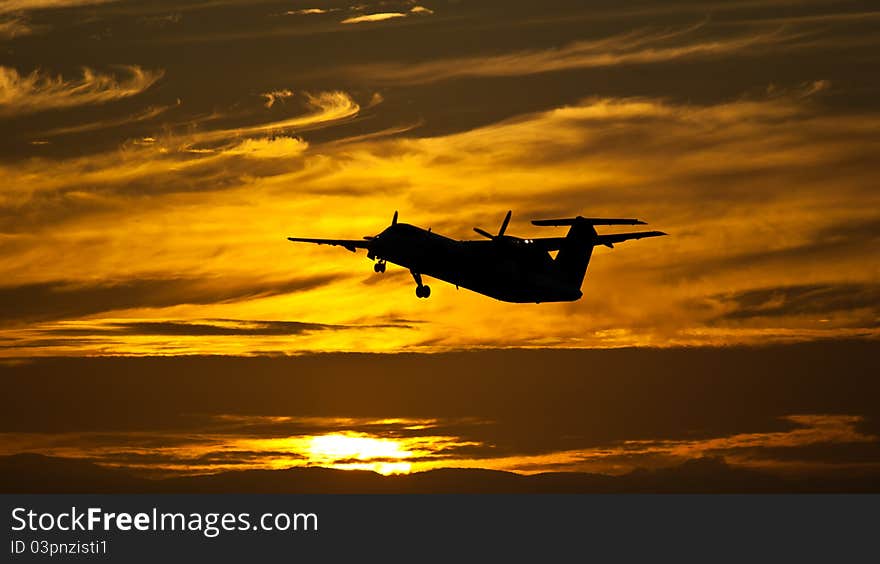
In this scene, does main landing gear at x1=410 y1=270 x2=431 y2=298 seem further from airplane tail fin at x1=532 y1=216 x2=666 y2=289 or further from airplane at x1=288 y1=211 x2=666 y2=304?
airplane tail fin at x1=532 y1=216 x2=666 y2=289

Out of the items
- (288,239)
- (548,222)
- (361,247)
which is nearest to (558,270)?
(548,222)

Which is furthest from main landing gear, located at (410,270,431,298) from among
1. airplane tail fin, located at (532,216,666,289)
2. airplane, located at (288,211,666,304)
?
airplane tail fin, located at (532,216,666,289)

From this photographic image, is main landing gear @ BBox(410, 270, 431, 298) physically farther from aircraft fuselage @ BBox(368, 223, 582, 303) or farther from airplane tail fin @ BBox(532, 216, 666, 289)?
airplane tail fin @ BBox(532, 216, 666, 289)

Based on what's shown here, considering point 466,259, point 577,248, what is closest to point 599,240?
point 577,248

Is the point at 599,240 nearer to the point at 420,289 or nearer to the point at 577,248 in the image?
the point at 577,248

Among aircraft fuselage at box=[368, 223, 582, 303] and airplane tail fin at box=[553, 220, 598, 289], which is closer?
aircraft fuselage at box=[368, 223, 582, 303]

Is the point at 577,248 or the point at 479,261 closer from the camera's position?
the point at 479,261

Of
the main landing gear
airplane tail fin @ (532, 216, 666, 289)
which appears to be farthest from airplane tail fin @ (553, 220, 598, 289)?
the main landing gear

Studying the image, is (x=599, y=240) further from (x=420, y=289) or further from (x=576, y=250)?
(x=420, y=289)

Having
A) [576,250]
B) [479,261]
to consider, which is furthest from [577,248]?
[479,261]

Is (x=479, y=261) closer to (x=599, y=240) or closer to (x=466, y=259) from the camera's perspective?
(x=466, y=259)

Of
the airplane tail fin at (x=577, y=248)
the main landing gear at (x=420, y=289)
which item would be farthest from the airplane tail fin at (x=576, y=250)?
the main landing gear at (x=420, y=289)

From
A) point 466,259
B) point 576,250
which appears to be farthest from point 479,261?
point 576,250

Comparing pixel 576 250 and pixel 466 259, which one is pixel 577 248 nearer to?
pixel 576 250
